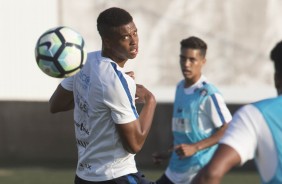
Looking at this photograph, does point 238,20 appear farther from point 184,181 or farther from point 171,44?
point 184,181

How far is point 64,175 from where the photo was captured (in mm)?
11945

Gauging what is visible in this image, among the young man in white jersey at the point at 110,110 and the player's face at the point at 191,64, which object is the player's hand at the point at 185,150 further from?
the young man in white jersey at the point at 110,110

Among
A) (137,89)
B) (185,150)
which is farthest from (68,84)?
(185,150)

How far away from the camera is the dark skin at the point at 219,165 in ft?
10.8

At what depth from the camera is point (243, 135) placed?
11.0 ft

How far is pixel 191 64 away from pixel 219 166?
193 inches

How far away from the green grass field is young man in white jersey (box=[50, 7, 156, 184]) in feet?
19.2

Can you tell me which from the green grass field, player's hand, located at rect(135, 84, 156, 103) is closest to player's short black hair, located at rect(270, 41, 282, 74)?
player's hand, located at rect(135, 84, 156, 103)

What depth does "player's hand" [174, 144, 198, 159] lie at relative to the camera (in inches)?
279

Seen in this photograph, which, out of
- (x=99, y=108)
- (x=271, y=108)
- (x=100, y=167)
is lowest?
(x=100, y=167)

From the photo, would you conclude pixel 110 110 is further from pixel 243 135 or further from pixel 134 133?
pixel 243 135

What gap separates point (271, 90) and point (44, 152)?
4.05 m

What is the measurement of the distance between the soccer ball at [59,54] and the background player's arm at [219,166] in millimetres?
2514

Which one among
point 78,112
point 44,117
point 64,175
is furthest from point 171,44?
point 78,112
